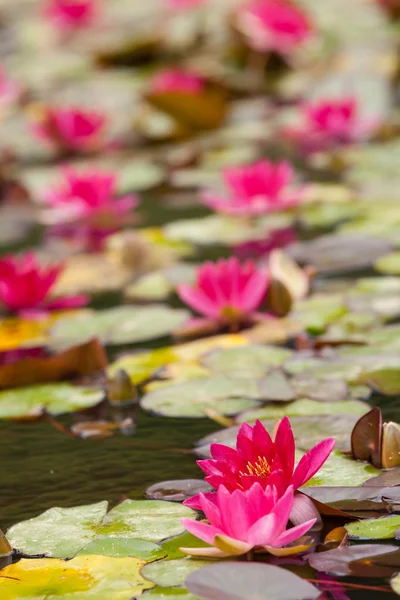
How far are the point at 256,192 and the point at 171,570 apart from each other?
155 cm

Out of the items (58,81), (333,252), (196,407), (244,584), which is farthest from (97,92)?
(244,584)

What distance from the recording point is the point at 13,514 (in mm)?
1196

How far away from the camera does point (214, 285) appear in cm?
175

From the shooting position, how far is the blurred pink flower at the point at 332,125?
3.00 meters

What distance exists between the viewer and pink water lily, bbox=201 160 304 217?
2404 millimetres

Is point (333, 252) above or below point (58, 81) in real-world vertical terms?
below

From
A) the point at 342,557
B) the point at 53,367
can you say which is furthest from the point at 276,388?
the point at 342,557

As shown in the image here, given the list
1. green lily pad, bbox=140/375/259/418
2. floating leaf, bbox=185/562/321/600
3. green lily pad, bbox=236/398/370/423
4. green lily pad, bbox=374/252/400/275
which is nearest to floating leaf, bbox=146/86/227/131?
green lily pad, bbox=374/252/400/275

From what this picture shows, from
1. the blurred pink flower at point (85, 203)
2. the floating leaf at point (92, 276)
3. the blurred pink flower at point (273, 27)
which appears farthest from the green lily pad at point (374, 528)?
the blurred pink flower at point (273, 27)

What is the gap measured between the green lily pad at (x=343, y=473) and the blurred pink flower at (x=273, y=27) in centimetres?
268

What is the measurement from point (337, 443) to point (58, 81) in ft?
10.3

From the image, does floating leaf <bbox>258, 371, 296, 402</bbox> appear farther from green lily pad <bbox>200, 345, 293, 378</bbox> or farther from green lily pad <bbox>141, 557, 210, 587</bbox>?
green lily pad <bbox>141, 557, 210, 587</bbox>

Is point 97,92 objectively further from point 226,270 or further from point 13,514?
point 13,514

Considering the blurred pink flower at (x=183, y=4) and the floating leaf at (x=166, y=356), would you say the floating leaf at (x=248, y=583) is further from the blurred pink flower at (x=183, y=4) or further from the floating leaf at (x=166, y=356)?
the blurred pink flower at (x=183, y=4)
